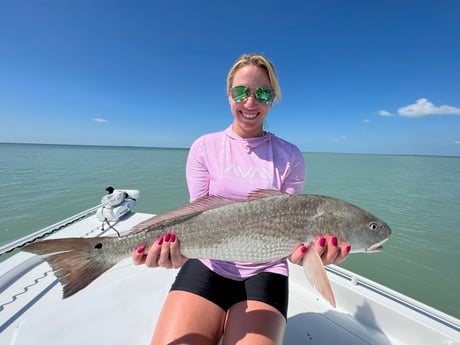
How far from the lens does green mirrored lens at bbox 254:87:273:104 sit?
8.86 feet

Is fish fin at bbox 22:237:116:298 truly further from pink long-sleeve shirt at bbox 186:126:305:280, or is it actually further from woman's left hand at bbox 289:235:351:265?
woman's left hand at bbox 289:235:351:265

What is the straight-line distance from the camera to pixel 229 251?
2150 millimetres

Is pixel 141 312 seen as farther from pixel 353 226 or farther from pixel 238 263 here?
pixel 353 226

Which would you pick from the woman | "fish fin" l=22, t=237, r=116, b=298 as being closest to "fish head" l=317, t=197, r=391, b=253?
the woman

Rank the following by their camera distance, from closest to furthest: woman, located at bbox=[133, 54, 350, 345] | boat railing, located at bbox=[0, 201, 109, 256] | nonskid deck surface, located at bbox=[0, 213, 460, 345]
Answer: woman, located at bbox=[133, 54, 350, 345], nonskid deck surface, located at bbox=[0, 213, 460, 345], boat railing, located at bbox=[0, 201, 109, 256]

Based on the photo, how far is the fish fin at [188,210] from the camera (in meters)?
2.25

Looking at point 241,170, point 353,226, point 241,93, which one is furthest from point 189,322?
point 241,93

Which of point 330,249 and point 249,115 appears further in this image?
point 249,115

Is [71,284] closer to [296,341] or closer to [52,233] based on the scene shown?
[296,341]

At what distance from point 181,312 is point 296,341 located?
1.60 m

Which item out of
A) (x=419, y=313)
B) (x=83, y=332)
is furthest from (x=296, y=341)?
(x=83, y=332)

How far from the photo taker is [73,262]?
2031 millimetres

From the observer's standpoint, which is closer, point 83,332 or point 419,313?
point 83,332

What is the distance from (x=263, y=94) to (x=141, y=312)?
300 centimetres
